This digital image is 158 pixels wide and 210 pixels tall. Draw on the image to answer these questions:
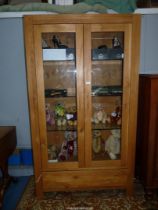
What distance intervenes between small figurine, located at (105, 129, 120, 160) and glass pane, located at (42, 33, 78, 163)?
365mm

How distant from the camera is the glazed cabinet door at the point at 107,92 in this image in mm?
1708

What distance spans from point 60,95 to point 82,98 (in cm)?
28

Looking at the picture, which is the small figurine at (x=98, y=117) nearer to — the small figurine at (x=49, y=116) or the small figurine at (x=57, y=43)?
the small figurine at (x=49, y=116)

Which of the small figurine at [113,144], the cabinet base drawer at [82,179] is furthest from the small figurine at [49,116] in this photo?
the small figurine at [113,144]

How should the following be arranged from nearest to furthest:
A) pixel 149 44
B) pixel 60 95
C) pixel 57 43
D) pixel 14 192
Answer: pixel 57 43 < pixel 60 95 < pixel 14 192 < pixel 149 44

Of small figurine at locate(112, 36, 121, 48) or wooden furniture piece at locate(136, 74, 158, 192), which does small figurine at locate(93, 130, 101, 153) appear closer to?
wooden furniture piece at locate(136, 74, 158, 192)

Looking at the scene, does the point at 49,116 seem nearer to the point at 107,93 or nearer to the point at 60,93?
the point at 60,93

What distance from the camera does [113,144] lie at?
79.4 inches

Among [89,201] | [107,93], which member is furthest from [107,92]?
[89,201]

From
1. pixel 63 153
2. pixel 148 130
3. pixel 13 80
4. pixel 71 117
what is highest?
pixel 13 80

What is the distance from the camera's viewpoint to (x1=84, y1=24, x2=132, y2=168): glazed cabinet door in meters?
1.71

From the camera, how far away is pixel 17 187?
2152 mm

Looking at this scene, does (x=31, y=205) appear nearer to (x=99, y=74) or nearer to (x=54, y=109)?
(x=54, y=109)

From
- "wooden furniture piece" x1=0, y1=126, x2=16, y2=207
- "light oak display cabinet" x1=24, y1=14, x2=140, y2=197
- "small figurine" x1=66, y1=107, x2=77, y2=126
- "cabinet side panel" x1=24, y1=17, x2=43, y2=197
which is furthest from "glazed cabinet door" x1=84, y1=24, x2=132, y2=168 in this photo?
"wooden furniture piece" x1=0, y1=126, x2=16, y2=207
